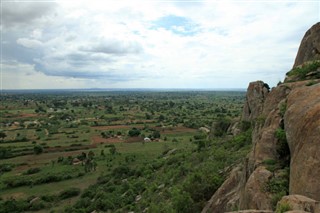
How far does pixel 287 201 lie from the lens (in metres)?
7.98

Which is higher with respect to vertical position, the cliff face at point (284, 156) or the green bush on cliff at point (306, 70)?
the green bush on cliff at point (306, 70)

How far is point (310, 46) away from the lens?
21.2 meters

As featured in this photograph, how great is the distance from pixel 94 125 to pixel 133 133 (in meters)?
31.4

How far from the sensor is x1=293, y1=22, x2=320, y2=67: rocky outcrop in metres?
20.6

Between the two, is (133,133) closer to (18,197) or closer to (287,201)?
(18,197)

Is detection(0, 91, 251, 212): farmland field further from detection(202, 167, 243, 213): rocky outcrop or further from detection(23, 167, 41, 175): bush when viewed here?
detection(202, 167, 243, 213): rocky outcrop

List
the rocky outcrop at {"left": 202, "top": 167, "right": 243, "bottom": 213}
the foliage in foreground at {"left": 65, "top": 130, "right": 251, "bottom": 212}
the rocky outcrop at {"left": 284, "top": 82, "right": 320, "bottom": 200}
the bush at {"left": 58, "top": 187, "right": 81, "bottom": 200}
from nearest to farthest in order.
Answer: the rocky outcrop at {"left": 284, "top": 82, "right": 320, "bottom": 200} < the rocky outcrop at {"left": 202, "top": 167, "right": 243, "bottom": 213} < the foliage in foreground at {"left": 65, "top": 130, "right": 251, "bottom": 212} < the bush at {"left": 58, "top": 187, "right": 81, "bottom": 200}

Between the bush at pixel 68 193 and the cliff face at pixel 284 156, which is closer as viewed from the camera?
the cliff face at pixel 284 156

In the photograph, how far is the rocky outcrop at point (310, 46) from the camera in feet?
67.6

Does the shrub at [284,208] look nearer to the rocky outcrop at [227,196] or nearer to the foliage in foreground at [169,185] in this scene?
the rocky outcrop at [227,196]

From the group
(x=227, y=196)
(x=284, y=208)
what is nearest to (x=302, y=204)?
(x=284, y=208)

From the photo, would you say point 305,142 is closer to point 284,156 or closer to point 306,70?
point 284,156

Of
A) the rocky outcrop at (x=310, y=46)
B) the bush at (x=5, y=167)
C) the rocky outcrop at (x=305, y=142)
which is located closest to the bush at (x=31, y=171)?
the bush at (x=5, y=167)

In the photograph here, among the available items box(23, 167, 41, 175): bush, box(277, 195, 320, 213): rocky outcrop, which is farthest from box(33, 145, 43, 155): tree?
box(277, 195, 320, 213): rocky outcrop
